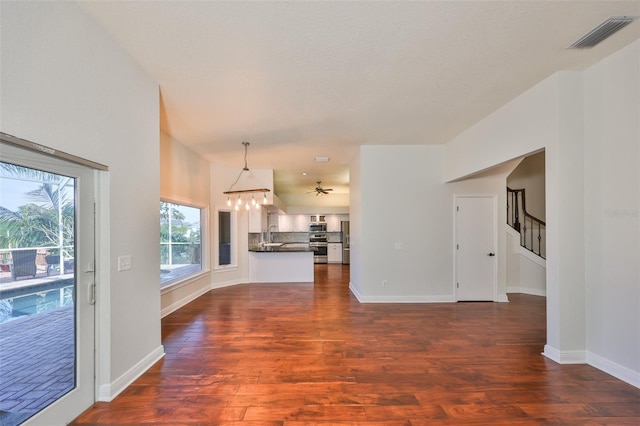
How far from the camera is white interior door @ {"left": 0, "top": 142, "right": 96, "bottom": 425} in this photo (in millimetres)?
1621

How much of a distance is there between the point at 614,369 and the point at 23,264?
193 inches

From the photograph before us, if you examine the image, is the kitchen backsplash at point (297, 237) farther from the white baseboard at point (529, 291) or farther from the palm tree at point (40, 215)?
the palm tree at point (40, 215)

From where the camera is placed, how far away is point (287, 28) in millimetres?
2055

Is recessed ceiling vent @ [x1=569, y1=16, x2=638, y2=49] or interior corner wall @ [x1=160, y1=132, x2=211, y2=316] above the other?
recessed ceiling vent @ [x1=569, y1=16, x2=638, y2=49]

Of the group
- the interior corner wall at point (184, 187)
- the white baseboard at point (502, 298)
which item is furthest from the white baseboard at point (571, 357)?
the interior corner wall at point (184, 187)

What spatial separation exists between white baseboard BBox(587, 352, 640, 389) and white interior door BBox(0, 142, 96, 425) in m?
4.67

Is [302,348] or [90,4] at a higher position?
[90,4]

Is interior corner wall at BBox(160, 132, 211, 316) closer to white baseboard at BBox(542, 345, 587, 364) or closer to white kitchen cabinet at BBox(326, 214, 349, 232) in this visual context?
white baseboard at BBox(542, 345, 587, 364)

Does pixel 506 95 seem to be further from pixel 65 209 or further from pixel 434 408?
pixel 65 209

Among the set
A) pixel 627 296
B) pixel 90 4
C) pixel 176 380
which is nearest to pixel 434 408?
pixel 627 296

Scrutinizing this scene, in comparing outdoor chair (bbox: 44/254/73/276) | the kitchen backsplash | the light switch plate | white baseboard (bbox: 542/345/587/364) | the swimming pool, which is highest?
outdoor chair (bbox: 44/254/73/276)

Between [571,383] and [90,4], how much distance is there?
16.4 ft

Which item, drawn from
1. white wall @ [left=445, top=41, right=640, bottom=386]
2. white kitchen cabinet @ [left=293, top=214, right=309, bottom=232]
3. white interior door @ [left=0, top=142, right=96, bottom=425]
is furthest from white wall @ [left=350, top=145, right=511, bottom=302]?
white kitchen cabinet @ [left=293, top=214, right=309, bottom=232]

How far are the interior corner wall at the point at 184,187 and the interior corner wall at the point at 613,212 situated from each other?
560cm
